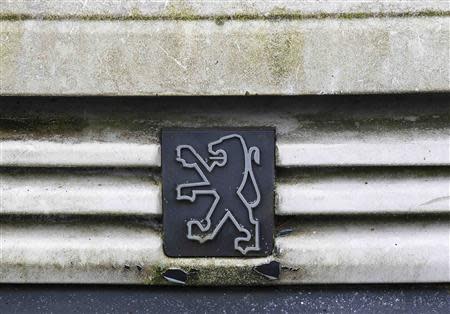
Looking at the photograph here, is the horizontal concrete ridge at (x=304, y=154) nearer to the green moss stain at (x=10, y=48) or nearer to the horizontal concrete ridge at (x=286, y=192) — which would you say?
the horizontal concrete ridge at (x=286, y=192)

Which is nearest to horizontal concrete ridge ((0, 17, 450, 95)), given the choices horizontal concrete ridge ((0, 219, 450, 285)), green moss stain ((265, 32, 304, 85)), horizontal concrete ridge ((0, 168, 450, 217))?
green moss stain ((265, 32, 304, 85))

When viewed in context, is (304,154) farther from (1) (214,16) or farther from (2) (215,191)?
(1) (214,16)

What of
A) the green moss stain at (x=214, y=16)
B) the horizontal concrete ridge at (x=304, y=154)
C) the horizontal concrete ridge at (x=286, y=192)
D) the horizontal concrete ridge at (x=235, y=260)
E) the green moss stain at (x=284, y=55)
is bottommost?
the horizontal concrete ridge at (x=235, y=260)

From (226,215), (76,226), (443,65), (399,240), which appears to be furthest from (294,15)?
(76,226)

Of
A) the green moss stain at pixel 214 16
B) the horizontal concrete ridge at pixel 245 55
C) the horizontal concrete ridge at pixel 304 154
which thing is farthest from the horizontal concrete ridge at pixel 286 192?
the green moss stain at pixel 214 16

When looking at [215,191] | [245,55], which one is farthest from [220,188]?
[245,55]

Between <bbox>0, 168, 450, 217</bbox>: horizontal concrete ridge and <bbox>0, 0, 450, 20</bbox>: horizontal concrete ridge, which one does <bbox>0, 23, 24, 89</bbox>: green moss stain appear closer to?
<bbox>0, 0, 450, 20</bbox>: horizontal concrete ridge

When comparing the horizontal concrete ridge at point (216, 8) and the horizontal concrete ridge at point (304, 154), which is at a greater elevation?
the horizontal concrete ridge at point (216, 8)
